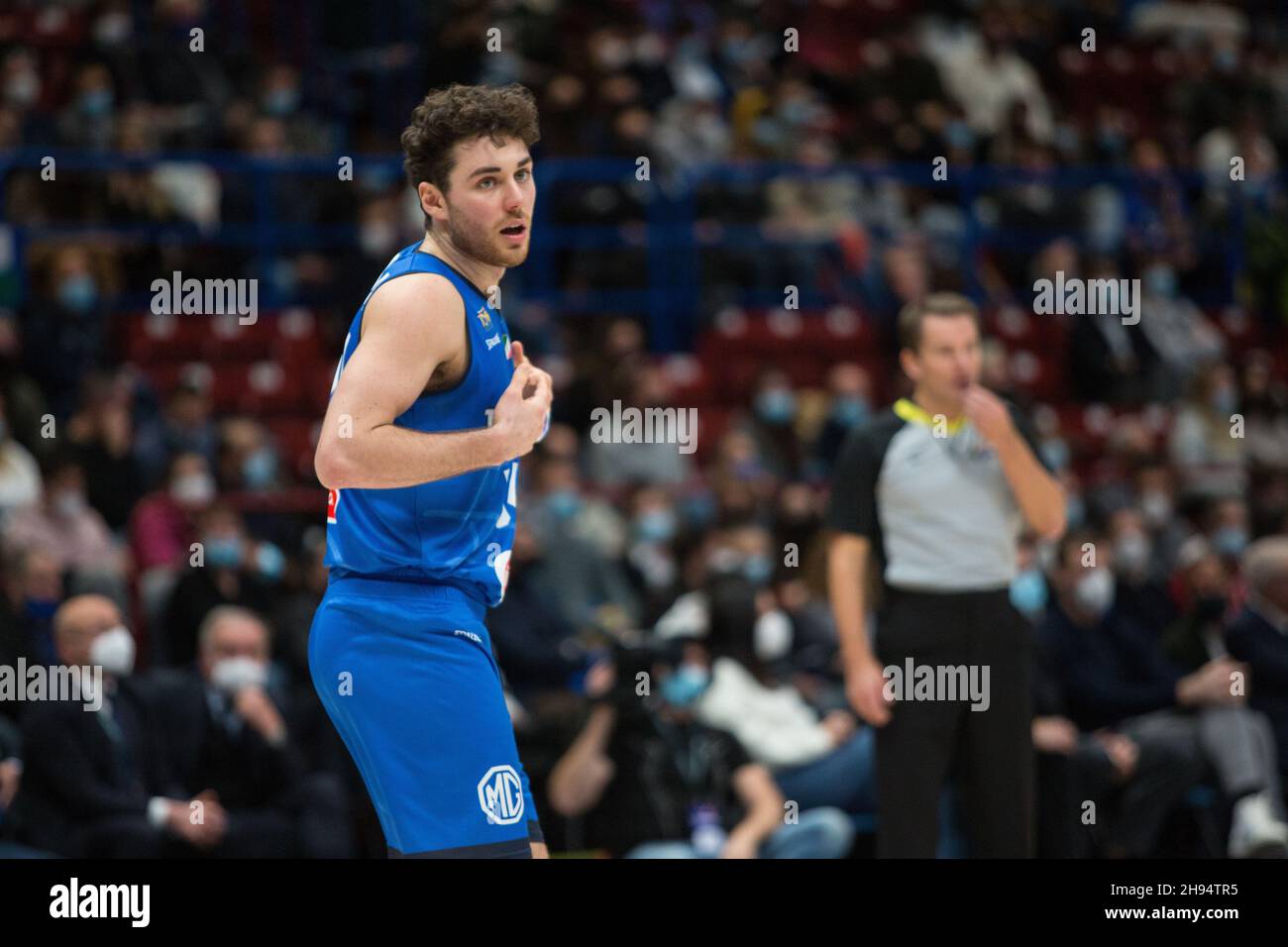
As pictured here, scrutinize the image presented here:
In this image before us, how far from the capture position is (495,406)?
13.4ft

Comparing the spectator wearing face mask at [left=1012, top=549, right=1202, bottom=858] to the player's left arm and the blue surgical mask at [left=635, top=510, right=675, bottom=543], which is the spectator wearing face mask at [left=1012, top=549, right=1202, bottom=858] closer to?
the player's left arm

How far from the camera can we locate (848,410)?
39.5ft

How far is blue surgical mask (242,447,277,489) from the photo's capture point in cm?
1065

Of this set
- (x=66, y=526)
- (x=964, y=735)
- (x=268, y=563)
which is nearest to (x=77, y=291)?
(x=66, y=526)

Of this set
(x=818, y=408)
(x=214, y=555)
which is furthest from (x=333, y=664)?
(x=818, y=408)

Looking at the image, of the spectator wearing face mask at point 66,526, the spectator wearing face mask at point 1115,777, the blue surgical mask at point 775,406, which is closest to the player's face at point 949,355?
the spectator wearing face mask at point 1115,777

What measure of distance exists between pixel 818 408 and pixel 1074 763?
465 centimetres

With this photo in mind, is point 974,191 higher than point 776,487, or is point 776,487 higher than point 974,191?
point 974,191

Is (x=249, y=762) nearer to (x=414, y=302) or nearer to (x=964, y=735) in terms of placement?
(x=964, y=735)

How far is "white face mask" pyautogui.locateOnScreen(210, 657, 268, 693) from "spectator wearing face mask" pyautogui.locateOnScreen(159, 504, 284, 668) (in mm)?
936

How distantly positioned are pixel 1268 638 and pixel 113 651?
5128 millimetres
